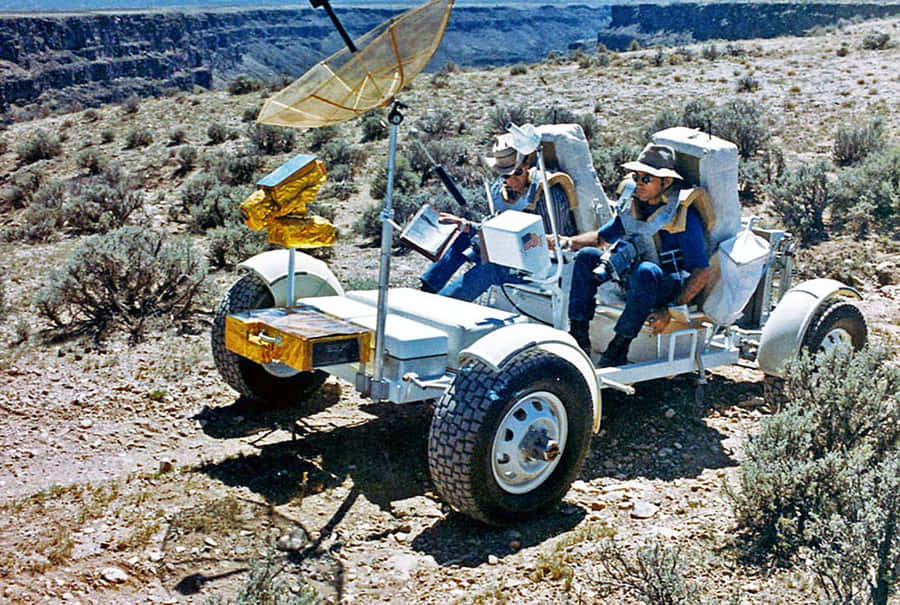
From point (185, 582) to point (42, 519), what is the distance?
115cm

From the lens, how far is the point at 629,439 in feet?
21.0

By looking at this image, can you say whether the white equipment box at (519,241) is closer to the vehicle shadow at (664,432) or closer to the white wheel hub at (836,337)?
the vehicle shadow at (664,432)

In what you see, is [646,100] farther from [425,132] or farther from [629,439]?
[629,439]

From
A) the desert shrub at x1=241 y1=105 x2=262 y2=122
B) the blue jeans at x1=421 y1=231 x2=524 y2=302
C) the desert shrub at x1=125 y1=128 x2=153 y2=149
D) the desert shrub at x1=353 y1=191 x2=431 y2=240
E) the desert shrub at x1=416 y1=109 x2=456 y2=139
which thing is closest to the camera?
the blue jeans at x1=421 y1=231 x2=524 y2=302

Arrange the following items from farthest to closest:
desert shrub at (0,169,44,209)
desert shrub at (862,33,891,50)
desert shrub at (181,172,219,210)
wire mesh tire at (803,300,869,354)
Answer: desert shrub at (862,33,891,50) < desert shrub at (0,169,44,209) < desert shrub at (181,172,219,210) < wire mesh tire at (803,300,869,354)

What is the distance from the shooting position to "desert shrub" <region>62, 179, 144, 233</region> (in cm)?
1381

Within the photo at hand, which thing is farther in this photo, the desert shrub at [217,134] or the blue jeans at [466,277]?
the desert shrub at [217,134]

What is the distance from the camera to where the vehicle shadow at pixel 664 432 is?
5.98 m

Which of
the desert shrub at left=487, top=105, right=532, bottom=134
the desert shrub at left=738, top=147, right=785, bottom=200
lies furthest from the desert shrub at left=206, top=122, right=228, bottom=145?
the desert shrub at left=738, top=147, right=785, bottom=200

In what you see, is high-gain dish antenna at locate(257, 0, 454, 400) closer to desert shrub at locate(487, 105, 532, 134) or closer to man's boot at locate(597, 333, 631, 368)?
man's boot at locate(597, 333, 631, 368)

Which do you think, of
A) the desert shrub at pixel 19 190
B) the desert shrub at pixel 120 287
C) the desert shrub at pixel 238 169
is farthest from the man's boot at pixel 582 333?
the desert shrub at pixel 19 190

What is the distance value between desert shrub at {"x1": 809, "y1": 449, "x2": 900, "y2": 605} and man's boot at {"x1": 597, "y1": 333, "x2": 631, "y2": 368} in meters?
2.22

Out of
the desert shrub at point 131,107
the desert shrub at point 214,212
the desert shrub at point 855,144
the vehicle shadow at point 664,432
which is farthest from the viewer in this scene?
the desert shrub at point 131,107

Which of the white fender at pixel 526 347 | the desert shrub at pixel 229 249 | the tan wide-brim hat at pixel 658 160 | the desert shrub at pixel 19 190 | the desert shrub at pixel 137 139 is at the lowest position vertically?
the desert shrub at pixel 19 190
